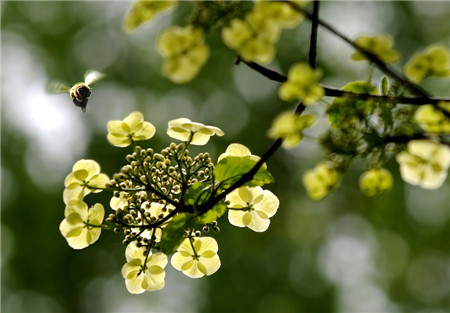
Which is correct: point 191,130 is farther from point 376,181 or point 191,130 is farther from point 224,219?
point 224,219

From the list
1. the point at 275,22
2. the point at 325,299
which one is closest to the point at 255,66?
the point at 275,22

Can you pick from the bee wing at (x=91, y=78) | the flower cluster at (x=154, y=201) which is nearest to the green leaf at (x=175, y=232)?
the flower cluster at (x=154, y=201)

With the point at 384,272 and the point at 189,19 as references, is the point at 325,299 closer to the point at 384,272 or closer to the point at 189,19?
the point at 384,272

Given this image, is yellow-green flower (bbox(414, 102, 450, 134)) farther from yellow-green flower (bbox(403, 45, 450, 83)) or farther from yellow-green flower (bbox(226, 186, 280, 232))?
yellow-green flower (bbox(226, 186, 280, 232))

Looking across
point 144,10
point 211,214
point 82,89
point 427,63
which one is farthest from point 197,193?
point 82,89

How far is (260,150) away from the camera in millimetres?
7121

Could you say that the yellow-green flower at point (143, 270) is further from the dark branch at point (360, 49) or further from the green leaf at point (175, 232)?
the dark branch at point (360, 49)

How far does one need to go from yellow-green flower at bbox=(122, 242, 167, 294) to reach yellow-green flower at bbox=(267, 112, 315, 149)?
0.37 meters

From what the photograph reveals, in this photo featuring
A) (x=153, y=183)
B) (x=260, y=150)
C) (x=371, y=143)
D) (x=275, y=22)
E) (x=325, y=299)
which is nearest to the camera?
(x=275, y=22)

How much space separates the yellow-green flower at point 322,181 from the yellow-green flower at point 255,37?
0.78 ft

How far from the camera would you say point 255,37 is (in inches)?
25.7

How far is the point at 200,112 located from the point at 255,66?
255 inches

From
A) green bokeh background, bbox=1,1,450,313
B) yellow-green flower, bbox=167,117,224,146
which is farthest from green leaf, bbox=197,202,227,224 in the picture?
green bokeh background, bbox=1,1,450,313

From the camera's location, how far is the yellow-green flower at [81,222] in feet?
3.07
